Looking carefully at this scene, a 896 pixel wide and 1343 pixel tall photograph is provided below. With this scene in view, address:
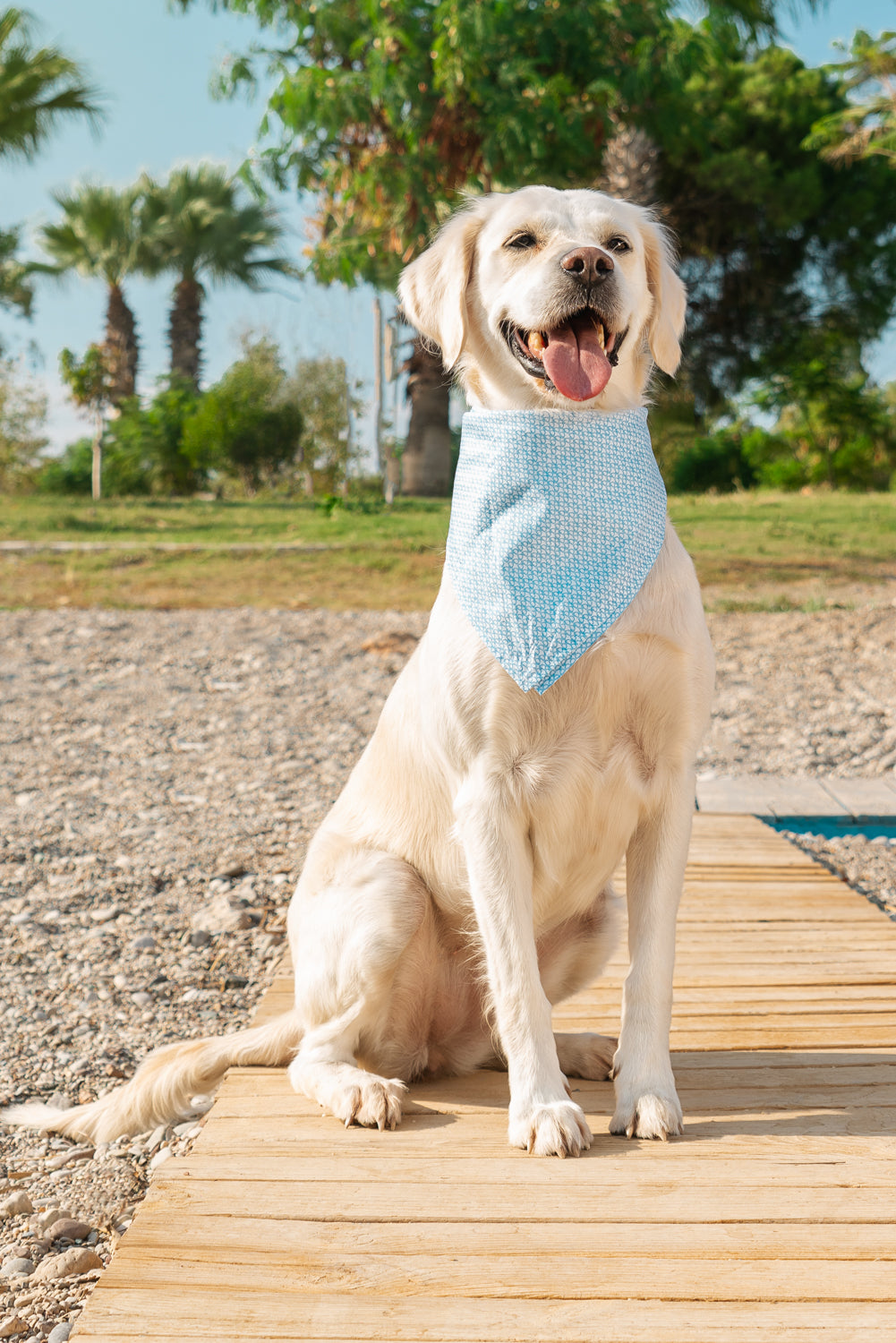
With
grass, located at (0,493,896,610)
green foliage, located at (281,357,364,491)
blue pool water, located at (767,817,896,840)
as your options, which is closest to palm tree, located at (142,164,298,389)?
green foliage, located at (281,357,364,491)

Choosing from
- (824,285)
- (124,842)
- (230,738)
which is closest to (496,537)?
(124,842)

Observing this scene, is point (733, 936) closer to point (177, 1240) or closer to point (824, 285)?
point (177, 1240)

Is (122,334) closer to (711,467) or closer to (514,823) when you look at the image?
(711,467)

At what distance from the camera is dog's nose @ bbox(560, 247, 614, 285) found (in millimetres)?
1861

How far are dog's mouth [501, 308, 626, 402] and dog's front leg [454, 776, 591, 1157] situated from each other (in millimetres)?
707

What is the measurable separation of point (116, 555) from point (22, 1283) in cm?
1027

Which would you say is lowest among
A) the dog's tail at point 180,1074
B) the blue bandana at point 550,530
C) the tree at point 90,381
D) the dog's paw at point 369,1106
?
the dog's tail at point 180,1074

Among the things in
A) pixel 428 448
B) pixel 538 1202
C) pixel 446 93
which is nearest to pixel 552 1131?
pixel 538 1202

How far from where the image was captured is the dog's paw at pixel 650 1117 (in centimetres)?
174

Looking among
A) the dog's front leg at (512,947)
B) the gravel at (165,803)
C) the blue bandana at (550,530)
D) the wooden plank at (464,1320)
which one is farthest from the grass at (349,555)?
the wooden plank at (464,1320)

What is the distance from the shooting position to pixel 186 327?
23031 millimetres

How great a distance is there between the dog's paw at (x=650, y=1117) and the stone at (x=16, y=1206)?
3.71 ft

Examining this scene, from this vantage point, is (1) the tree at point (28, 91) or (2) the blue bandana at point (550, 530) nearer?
(2) the blue bandana at point (550, 530)

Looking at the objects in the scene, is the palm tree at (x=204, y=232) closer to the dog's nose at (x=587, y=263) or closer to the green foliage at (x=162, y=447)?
the green foliage at (x=162, y=447)
